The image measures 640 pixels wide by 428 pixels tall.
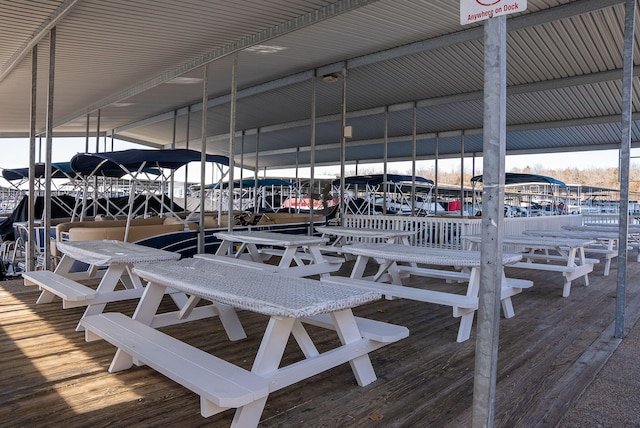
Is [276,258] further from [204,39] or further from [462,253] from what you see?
[462,253]

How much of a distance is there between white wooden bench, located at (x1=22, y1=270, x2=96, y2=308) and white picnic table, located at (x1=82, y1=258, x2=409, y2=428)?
53 centimetres

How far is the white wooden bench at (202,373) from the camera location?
5.69ft

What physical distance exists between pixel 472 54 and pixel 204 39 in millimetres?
4550

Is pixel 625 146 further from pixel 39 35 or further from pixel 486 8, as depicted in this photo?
pixel 39 35

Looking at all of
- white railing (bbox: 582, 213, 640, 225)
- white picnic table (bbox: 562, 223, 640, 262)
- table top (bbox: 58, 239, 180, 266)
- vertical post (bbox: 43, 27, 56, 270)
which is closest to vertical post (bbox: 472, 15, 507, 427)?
table top (bbox: 58, 239, 180, 266)

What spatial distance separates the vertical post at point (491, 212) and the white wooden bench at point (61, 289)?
285cm

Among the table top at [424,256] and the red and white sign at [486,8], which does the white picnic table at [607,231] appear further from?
the red and white sign at [486,8]

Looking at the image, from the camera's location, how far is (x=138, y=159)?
592 centimetres

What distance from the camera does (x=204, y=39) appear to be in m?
6.45

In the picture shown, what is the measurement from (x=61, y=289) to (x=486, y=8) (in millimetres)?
3539

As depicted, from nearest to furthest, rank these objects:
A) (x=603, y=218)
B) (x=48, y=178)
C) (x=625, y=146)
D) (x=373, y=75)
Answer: (x=625, y=146) < (x=48, y=178) < (x=373, y=75) < (x=603, y=218)

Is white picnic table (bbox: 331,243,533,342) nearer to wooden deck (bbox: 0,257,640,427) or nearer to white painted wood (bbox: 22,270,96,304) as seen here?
wooden deck (bbox: 0,257,640,427)

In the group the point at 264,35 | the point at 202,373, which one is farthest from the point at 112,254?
the point at 264,35

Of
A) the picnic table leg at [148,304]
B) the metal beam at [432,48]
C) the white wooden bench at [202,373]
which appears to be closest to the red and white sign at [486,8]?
the white wooden bench at [202,373]
